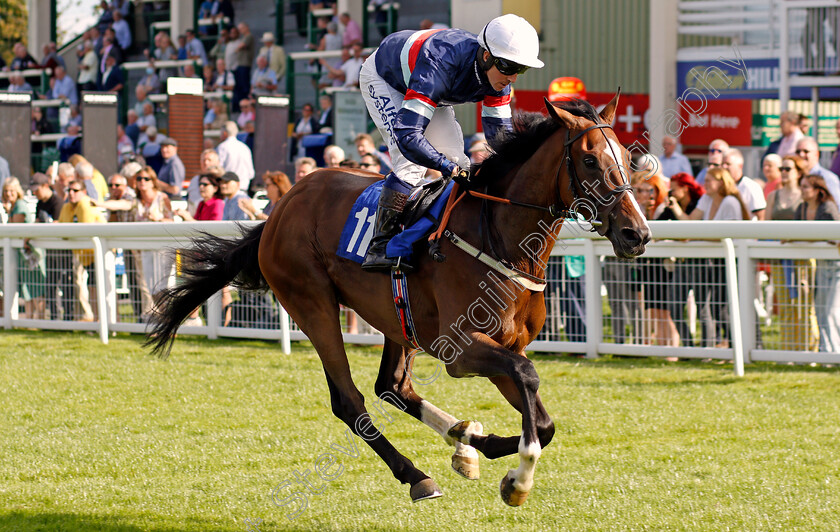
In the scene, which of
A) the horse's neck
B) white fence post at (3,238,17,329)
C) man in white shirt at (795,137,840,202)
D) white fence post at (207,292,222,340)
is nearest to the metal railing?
white fence post at (207,292,222,340)

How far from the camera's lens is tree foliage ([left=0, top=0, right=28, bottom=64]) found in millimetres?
29842

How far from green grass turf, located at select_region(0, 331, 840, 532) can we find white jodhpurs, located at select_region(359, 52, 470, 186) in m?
1.37

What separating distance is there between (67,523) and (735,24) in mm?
11668

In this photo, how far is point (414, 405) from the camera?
4.56 m

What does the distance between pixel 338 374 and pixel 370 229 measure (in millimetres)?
666

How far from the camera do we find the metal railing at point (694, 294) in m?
6.79

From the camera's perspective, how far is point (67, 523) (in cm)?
412

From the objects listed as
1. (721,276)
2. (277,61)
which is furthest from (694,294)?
(277,61)

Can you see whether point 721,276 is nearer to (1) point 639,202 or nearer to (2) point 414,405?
(1) point 639,202

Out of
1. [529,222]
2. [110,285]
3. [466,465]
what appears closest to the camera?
[529,222]

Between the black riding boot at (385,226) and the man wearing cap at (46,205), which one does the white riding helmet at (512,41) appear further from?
the man wearing cap at (46,205)

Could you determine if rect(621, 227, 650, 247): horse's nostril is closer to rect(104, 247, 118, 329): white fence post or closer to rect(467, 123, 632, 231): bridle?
rect(467, 123, 632, 231): bridle

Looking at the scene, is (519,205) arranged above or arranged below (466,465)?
above

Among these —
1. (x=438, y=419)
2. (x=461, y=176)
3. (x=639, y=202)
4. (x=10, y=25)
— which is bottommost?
(x=438, y=419)
